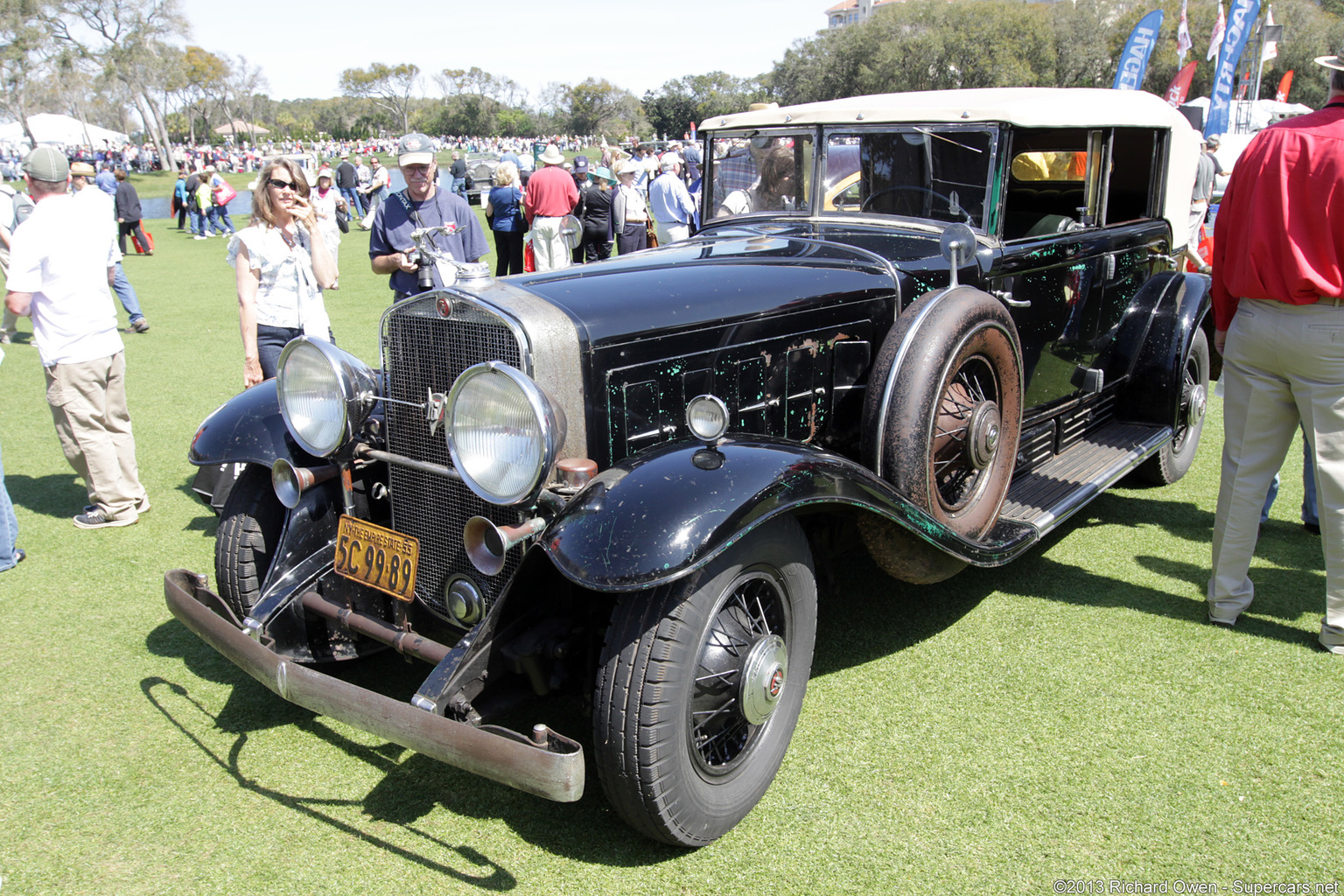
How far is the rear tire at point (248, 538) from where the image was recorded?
309cm

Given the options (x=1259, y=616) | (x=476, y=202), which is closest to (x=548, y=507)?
(x=1259, y=616)

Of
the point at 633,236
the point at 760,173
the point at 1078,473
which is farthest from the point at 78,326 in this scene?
the point at 633,236

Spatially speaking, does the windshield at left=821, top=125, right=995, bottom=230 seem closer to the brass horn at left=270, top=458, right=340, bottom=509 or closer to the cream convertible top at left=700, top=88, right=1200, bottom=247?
the cream convertible top at left=700, top=88, right=1200, bottom=247

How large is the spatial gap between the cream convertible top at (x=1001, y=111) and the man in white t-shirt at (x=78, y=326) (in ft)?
10.4

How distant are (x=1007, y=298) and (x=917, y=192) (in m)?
0.60

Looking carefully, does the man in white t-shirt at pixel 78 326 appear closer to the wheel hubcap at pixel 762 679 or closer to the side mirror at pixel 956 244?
the wheel hubcap at pixel 762 679

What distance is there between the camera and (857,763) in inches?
106

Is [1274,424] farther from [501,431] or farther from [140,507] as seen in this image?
[140,507]

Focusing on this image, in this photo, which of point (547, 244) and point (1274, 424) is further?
point (547, 244)

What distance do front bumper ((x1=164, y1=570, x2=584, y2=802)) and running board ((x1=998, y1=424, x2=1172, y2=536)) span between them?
223cm

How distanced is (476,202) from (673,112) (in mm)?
40658

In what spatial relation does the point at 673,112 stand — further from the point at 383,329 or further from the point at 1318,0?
the point at 383,329

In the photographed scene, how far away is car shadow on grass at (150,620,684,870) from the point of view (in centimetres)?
238

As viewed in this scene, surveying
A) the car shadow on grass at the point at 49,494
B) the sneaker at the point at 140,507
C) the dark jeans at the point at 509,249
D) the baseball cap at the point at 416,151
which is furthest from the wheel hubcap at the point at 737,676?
the dark jeans at the point at 509,249
